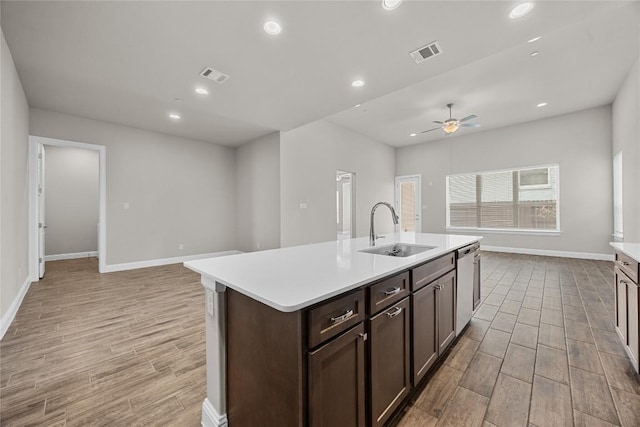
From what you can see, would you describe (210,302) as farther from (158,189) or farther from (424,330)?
(158,189)

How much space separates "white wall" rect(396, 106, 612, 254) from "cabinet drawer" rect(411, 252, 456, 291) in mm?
6000

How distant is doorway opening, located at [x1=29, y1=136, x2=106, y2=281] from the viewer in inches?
164

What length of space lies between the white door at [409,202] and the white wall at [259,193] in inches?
189

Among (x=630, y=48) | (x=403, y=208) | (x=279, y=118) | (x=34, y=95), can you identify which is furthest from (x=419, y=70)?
(x=403, y=208)

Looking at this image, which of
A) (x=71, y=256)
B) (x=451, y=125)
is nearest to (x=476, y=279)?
(x=451, y=125)

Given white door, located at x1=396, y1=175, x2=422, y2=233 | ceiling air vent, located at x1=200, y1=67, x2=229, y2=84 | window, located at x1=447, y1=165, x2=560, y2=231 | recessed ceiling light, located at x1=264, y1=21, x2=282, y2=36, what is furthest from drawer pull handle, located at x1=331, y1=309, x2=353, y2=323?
white door, located at x1=396, y1=175, x2=422, y2=233

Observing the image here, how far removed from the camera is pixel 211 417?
4.43 feet

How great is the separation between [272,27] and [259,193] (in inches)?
156

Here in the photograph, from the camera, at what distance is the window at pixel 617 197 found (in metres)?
4.95

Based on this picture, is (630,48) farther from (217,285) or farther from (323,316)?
(217,285)

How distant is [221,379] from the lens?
132 cm

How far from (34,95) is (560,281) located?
27.6 feet

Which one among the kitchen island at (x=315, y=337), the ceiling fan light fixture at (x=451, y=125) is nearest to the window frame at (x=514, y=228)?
the ceiling fan light fixture at (x=451, y=125)

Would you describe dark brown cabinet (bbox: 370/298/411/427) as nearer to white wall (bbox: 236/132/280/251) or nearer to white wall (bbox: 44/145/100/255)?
white wall (bbox: 236/132/280/251)
